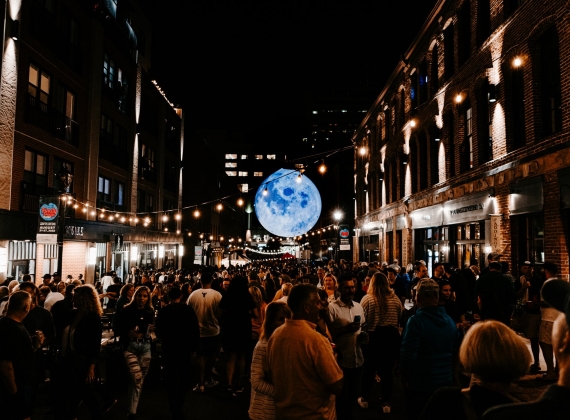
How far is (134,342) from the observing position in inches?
264

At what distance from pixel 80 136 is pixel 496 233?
19.4 meters

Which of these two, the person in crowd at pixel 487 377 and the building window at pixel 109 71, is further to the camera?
the building window at pixel 109 71

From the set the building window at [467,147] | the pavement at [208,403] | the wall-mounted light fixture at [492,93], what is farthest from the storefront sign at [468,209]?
the pavement at [208,403]

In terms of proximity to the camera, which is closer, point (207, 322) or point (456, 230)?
point (207, 322)

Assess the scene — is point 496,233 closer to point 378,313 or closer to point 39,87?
point 378,313

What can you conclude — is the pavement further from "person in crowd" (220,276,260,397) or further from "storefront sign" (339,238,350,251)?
"storefront sign" (339,238,350,251)

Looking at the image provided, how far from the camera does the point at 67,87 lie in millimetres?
21109

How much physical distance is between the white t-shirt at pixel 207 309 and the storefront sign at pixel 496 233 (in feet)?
32.6

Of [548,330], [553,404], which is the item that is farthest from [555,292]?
[548,330]

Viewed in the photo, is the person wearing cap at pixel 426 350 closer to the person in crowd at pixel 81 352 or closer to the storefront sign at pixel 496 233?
the person in crowd at pixel 81 352

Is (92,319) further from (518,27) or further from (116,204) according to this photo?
(116,204)

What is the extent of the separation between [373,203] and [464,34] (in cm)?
1934

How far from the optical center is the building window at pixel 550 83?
12281mm

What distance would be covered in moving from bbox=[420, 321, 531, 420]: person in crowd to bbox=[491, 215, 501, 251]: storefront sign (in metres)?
13.2
